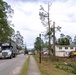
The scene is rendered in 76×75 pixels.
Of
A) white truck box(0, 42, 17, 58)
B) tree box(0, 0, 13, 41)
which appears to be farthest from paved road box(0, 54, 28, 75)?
tree box(0, 0, 13, 41)

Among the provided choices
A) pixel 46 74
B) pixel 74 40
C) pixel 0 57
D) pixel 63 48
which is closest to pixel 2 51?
pixel 0 57

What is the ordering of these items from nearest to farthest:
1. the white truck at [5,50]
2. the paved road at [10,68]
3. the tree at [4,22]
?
the paved road at [10,68] < the white truck at [5,50] < the tree at [4,22]

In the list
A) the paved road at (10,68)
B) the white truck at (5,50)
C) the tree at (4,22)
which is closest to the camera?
the paved road at (10,68)

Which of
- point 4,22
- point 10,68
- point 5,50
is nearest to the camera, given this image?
point 10,68

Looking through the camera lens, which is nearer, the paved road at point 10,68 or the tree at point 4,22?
the paved road at point 10,68

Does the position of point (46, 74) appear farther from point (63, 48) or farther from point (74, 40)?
point (74, 40)

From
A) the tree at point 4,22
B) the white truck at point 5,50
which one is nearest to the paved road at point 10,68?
the white truck at point 5,50

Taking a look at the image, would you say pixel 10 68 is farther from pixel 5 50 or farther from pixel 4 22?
pixel 4 22

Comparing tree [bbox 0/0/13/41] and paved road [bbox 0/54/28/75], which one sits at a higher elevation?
tree [bbox 0/0/13/41]

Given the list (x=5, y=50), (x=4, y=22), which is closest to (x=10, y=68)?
(x=5, y=50)

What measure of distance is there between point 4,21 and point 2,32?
3.82 meters

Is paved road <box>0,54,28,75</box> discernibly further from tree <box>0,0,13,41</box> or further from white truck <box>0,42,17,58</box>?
tree <box>0,0,13,41</box>

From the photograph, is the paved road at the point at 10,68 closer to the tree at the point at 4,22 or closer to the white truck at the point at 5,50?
the white truck at the point at 5,50

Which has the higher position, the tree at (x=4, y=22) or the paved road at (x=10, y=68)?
the tree at (x=4, y=22)
